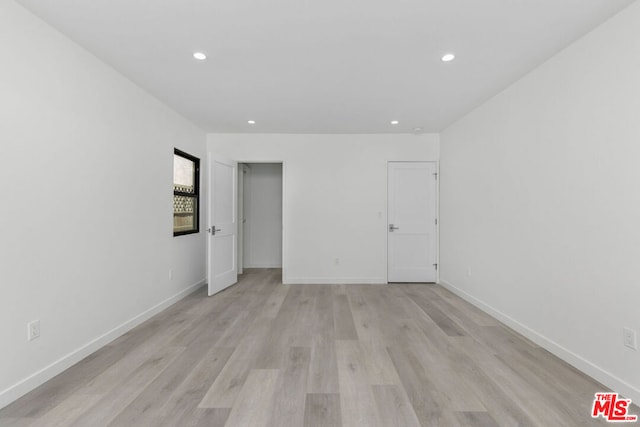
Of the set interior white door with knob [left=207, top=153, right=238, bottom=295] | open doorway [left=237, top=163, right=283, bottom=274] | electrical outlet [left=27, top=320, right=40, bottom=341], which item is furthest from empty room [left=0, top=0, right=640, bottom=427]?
open doorway [left=237, top=163, right=283, bottom=274]

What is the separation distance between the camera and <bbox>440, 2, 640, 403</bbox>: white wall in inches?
71.6

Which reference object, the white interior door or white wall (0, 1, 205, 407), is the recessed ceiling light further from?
white wall (0, 1, 205, 407)

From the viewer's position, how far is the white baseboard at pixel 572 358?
70.5 inches

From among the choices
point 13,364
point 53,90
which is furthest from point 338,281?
point 53,90

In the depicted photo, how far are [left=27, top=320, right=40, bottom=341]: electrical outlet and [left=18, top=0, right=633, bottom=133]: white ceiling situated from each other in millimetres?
2064

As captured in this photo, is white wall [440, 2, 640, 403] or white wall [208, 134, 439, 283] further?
white wall [208, 134, 439, 283]

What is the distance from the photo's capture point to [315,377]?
6.51ft

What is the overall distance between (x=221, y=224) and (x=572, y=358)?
13.5 ft

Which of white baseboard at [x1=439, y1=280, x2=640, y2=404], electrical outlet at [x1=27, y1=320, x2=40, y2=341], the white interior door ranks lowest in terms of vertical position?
white baseboard at [x1=439, y1=280, x2=640, y2=404]

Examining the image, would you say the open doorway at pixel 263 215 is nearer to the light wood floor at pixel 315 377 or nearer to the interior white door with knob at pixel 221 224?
the interior white door with knob at pixel 221 224

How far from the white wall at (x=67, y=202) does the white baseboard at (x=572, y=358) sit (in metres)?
3.81

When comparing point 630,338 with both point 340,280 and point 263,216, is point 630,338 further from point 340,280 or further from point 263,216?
point 263,216

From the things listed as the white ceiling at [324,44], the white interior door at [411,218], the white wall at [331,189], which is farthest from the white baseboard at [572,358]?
the white ceiling at [324,44]

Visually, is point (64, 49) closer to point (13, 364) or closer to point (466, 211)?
point (13, 364)
